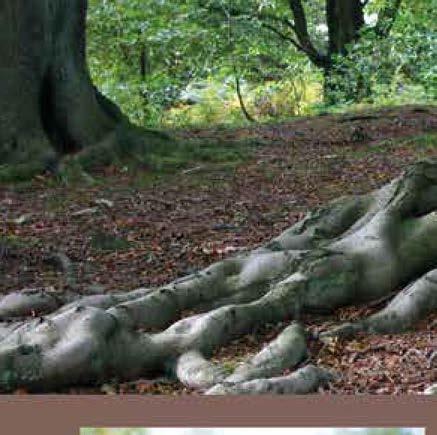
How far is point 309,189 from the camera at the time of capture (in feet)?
33.8

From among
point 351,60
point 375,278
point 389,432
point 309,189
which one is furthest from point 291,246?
point 351,60

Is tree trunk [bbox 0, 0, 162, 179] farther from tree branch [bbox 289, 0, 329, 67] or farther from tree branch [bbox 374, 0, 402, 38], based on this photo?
tree branch [bbox 289, 0, 329, 67]

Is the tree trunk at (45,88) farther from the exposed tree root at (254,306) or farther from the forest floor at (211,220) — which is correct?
the exposed tree root at (254,306)

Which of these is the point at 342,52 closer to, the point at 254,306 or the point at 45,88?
the point at 45,88

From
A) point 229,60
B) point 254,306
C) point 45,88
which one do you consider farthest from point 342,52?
point 254,306

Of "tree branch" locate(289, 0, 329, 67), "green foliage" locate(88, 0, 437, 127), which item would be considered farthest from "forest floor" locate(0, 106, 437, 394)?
"tree branch" locate(289, 0, 329, 67)

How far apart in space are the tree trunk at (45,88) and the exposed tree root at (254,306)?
5.07m

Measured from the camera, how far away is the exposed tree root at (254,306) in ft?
14.5

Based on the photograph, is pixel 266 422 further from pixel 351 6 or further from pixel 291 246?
pixel 351 6

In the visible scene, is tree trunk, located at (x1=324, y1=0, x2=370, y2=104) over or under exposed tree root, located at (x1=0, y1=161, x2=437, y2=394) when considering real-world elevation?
over

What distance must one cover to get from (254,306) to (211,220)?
3.90 m

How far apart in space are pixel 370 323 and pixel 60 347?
1.74 m

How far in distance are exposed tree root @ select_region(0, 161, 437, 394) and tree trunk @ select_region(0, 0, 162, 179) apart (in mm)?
5072

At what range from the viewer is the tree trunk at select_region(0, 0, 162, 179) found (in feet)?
35.3
